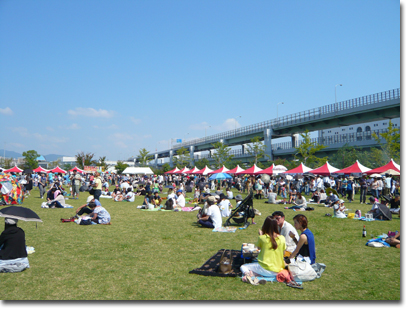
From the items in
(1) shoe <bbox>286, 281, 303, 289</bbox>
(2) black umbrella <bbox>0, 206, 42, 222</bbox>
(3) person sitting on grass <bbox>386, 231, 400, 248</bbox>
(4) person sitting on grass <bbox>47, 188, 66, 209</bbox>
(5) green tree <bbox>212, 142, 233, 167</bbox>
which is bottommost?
(4) person sitting on grass <bbox>47, 188, 66, 209</bbox>

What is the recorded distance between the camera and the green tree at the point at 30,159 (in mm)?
69588

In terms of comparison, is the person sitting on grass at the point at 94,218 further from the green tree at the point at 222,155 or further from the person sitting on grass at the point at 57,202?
the green tree at the point at 222,155

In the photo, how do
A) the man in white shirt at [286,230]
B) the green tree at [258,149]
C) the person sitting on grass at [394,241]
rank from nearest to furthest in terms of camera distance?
the man in white shirt at [286,230] → the person sitting on grass at [394,241] → the green tree at [258,149]

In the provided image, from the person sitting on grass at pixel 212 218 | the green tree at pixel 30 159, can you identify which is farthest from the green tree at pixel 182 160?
the person sitting on grass at pixel 212 218

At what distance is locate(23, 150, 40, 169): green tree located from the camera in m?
69.6

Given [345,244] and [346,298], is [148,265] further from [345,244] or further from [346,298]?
[345,244]

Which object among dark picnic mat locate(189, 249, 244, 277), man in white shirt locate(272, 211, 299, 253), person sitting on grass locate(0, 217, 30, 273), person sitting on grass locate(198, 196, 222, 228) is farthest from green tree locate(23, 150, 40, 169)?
man in white shirt locate(272, 211, 299, 253)

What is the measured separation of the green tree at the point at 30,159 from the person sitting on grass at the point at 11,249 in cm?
7382

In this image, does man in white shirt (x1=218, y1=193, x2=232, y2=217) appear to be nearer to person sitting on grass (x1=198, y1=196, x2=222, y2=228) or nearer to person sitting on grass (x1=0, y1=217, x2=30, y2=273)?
person sitting on grass (x1=198, y1=196, x2=222, y2=228)

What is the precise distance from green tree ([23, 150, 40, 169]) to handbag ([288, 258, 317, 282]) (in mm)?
76807

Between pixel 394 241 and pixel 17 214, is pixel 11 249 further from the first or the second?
pixel 394 241

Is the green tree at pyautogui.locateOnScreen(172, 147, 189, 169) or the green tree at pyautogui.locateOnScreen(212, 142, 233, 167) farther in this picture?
the green tree at pyautogui.locateOnScreen(172, 147, 189, 169)

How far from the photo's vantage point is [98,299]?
4.29 metres

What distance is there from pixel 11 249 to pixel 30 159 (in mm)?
76092
